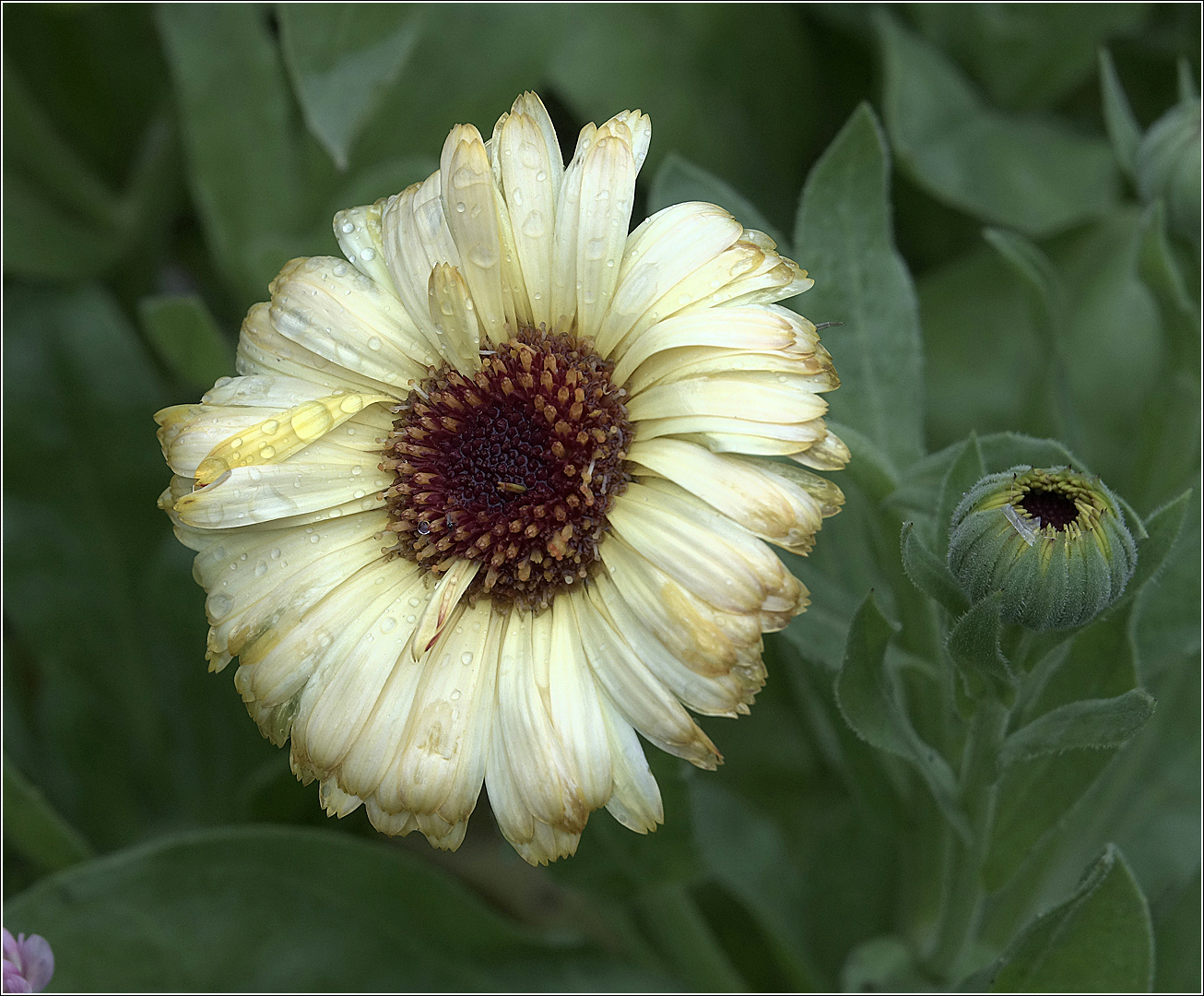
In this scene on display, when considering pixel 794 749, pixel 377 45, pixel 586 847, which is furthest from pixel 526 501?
pixel 794 749

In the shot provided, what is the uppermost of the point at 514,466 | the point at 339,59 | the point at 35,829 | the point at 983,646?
the point at 339,59

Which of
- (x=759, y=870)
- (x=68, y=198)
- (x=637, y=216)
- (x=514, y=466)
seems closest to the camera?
(x=514, y=466)

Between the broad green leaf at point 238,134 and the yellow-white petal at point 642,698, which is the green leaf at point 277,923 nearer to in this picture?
the yellow-white petal at point 642,698

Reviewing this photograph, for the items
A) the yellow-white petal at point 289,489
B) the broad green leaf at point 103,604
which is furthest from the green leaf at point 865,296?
the broad green leaf at point 103,604

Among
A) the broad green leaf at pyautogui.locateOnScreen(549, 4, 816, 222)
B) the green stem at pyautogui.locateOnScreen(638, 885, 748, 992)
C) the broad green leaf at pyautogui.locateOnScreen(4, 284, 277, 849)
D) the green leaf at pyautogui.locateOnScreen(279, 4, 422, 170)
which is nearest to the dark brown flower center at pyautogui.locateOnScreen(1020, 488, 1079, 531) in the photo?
the green stem at pyautogui.locateOnScreen(638, 885, 748, 992)

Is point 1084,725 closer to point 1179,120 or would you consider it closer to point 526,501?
point 526,501

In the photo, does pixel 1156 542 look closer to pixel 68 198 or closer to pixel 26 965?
pixel 26 965

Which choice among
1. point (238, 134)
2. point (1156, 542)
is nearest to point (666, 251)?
point (1156, 542)

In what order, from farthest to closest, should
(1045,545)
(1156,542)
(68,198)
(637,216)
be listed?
(68,198), (637,216), (1156,542), (1045,545)
